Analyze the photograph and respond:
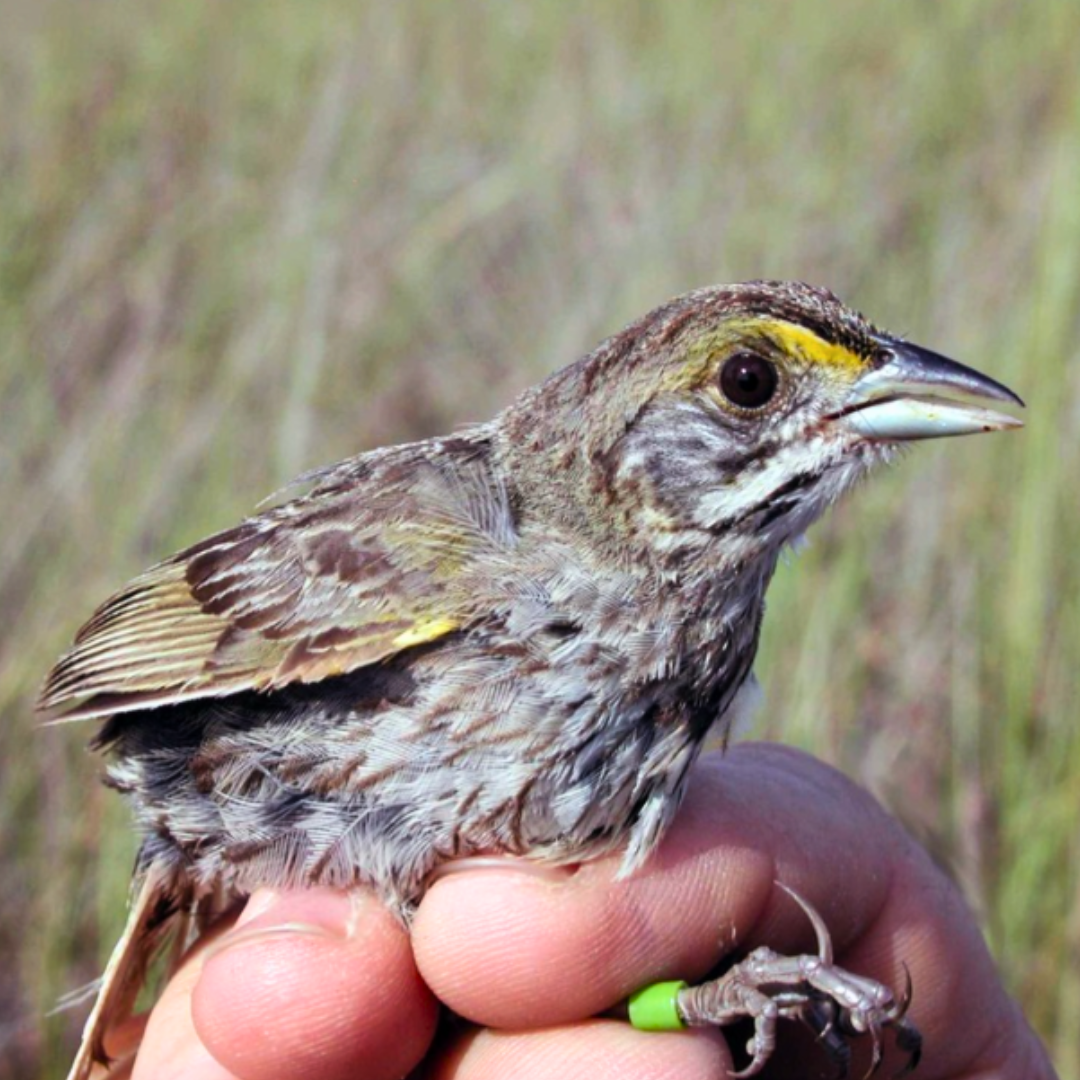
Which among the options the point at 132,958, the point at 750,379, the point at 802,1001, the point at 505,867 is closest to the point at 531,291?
the point at 750,379

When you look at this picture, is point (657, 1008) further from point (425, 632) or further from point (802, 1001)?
point (425, 632)

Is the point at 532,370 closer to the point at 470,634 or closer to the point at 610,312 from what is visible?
the point at 610,312

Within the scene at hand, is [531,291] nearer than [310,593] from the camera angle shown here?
No

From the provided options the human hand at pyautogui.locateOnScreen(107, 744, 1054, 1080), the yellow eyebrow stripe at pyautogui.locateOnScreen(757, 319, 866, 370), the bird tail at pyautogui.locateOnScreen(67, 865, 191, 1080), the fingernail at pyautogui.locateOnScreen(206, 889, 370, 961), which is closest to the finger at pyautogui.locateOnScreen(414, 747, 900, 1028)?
the human hand at pyautogui.locateOnScreen(107, 744, 1054, 1080)

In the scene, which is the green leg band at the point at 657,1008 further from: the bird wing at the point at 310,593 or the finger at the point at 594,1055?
the bird wing at the point at 310,593

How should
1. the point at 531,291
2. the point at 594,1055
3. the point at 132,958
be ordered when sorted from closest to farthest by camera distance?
1. the point at 594,1055
2. the point at 132,958
3. the point at 531,291

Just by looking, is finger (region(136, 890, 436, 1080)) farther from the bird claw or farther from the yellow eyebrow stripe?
the yellow eyebrow stripe

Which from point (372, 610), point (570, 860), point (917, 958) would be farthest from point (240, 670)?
point (917, 958)
